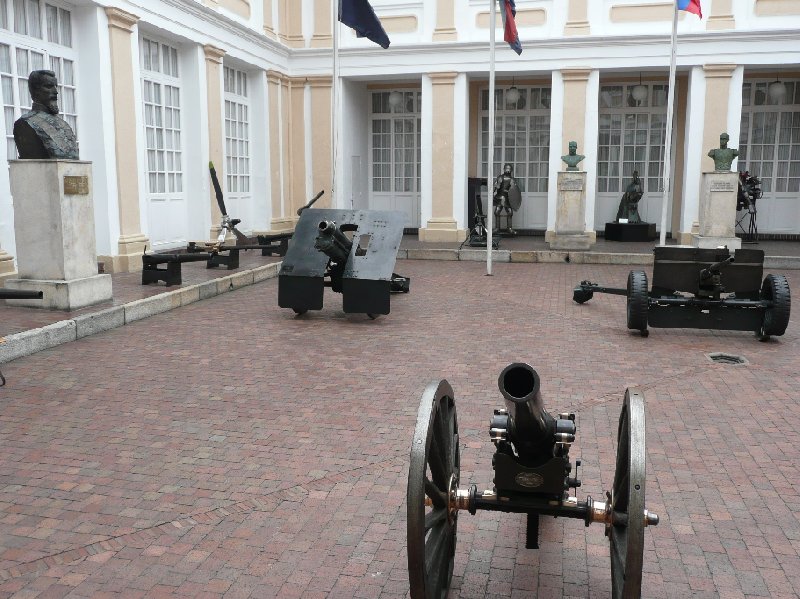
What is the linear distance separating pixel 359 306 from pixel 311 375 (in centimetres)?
220

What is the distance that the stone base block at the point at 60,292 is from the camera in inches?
325

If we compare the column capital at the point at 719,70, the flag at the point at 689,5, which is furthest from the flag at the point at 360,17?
the column capital at the point at 719,70

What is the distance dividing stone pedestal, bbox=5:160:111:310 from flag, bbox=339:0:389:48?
5.61 m

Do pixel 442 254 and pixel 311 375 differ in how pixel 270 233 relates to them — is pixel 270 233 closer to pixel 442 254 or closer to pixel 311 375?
pixel 442 254

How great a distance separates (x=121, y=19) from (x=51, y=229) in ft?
15.6

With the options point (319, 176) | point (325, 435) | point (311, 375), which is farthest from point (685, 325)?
point (319, 176)

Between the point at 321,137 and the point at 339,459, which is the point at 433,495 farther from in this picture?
the point at 321,137

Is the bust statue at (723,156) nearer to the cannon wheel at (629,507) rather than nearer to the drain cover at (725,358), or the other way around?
the drain cover at (725,358)

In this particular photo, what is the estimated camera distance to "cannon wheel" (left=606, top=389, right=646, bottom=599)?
2.32 metres

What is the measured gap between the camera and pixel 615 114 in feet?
61.5

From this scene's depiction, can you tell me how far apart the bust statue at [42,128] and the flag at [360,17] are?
544 centimetres

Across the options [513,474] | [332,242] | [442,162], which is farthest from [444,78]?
[513,474]

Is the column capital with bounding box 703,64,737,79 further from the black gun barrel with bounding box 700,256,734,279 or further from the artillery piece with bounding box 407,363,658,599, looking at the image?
the artillery piece with bounding box 407,363,658,599

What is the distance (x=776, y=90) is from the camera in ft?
57.3
